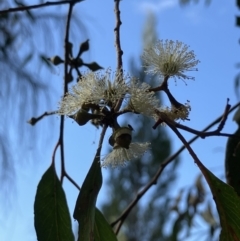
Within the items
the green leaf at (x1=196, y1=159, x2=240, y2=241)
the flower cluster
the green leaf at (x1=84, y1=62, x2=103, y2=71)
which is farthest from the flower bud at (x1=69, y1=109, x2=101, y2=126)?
the green leaf at (x1=84, y1=62, x2=103, y2=71)

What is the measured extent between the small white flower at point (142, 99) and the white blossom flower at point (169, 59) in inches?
1.5

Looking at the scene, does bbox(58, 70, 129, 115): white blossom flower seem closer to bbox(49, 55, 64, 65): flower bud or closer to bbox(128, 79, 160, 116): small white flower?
bbox(128, 79, 160, 116): small white flower

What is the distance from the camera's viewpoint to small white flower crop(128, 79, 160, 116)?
60 cm

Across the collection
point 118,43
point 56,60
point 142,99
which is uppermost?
point 56,60

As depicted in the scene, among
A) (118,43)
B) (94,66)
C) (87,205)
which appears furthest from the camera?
(94,66)

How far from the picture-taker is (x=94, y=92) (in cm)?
63

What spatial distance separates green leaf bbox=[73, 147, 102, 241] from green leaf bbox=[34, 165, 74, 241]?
0.11 meters

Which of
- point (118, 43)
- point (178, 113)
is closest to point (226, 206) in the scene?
point (178, 113)

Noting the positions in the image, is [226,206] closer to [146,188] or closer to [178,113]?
[178,113]

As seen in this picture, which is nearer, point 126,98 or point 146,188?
point 126,98

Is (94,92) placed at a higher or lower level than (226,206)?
higher

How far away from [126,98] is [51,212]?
0.19 m

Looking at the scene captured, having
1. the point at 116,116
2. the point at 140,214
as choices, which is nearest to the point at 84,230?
the point at 116,116

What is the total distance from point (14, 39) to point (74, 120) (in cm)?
171
